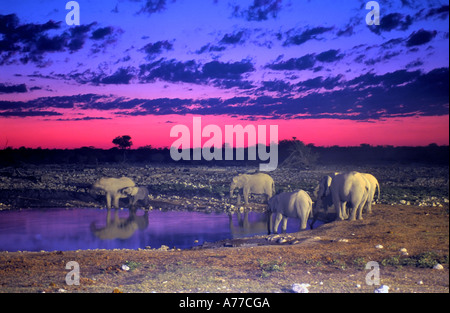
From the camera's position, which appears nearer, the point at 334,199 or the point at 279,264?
the point at 279,264

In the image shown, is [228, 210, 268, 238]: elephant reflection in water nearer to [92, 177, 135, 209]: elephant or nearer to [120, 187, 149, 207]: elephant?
[120, 187, 149, 207]: elephant

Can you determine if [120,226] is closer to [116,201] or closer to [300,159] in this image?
[116,201]

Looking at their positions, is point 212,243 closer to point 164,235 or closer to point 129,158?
point 164,235

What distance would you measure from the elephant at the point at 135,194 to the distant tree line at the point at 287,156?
2804cm

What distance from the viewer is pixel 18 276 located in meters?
7.97

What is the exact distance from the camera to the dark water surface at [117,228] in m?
13.1

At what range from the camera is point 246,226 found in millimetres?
15312

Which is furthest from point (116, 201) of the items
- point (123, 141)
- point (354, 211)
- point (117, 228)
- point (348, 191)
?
→ point (123, 141)

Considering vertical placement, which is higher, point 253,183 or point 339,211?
point 253,183

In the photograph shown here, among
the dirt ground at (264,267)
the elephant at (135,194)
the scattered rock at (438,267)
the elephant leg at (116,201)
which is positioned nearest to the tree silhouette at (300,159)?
the elephant at (135,194)

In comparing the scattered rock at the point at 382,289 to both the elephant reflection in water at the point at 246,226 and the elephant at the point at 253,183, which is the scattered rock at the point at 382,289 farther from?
the elephant at the point at 253,183

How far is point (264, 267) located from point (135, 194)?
465 inches

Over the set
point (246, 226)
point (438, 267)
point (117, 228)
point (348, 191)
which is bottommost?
point (117, 228)
